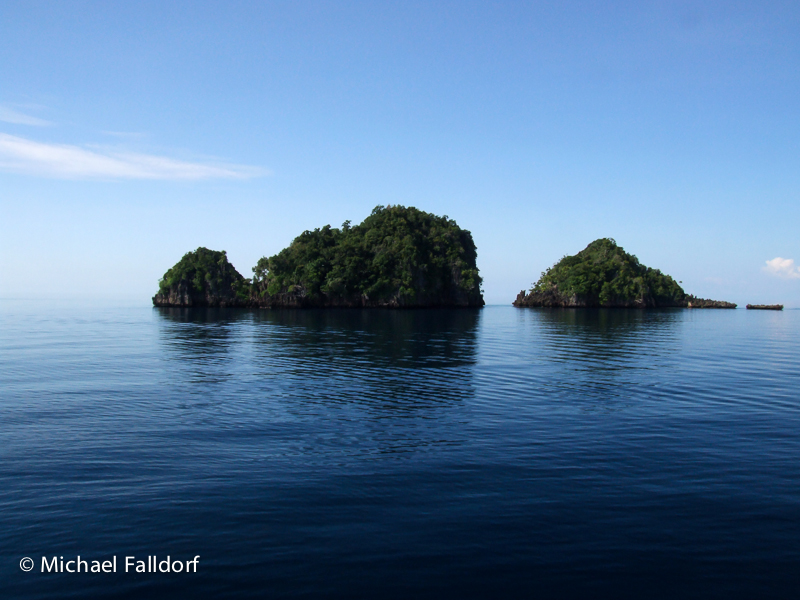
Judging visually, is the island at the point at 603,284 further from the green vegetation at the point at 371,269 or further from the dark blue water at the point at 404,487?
the dark blue water at the point at 404,487

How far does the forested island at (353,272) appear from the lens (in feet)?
465

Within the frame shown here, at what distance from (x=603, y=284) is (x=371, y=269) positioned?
7892 cm

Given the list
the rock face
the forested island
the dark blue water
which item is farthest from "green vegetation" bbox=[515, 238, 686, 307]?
the dark blue water

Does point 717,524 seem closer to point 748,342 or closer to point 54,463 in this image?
point 54,463

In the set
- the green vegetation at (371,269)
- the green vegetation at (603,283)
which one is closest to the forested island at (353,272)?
the green vegetation at (371,269)

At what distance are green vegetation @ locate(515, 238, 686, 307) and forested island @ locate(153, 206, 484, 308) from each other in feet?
105

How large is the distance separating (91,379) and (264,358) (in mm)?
11455

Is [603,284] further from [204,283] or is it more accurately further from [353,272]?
[204,283]

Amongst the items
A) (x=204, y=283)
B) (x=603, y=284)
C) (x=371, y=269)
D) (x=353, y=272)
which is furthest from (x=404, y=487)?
(x=603, y=284)

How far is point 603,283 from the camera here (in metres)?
176

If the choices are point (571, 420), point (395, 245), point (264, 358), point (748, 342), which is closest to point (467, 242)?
point (395, 245)

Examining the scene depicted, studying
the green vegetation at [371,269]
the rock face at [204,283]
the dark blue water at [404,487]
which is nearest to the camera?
the dark blue water at [404,487]

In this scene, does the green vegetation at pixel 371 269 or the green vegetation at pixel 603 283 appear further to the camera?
the green vegetation at pixel 603 283

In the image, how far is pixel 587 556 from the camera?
868 cm
